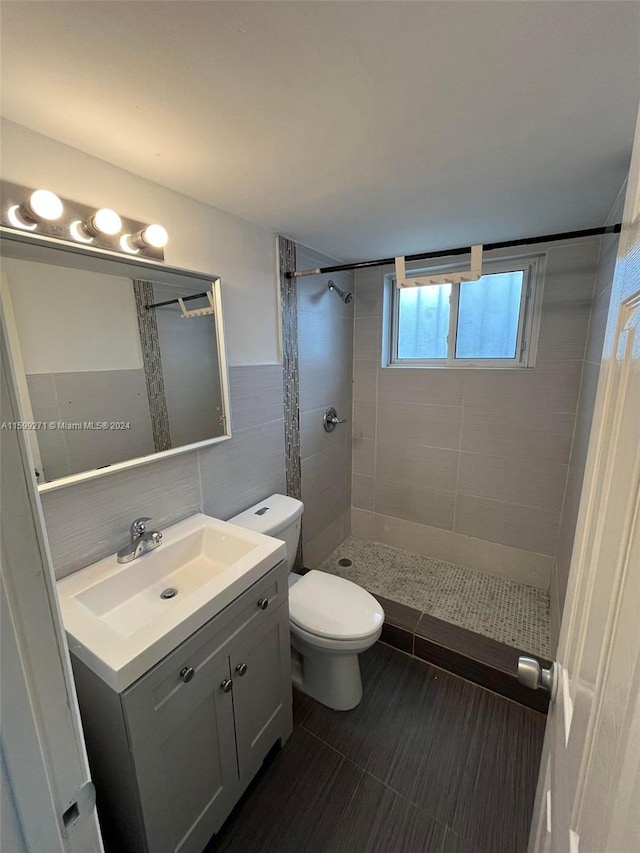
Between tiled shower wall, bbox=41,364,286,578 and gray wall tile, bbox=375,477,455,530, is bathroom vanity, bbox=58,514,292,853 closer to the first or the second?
tiled shower wall, bbox=41,364,286,578

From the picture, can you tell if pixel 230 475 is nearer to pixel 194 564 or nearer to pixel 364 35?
pixel 194 564

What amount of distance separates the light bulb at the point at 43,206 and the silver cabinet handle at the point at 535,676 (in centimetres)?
159

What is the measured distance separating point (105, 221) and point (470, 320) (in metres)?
2.07

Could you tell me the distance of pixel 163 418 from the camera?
4.44 ft

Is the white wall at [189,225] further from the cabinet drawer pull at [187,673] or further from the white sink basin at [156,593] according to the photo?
the cabinet drawer pull at [187,673]

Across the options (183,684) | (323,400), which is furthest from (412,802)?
(323,400)

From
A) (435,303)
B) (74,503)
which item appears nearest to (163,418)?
(74,503)

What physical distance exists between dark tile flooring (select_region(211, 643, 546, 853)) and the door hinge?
105 centimetres

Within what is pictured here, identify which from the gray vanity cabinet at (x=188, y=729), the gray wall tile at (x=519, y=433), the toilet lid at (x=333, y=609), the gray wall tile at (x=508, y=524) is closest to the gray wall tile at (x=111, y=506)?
the gray vanity cabinet at (x=188, y=729)

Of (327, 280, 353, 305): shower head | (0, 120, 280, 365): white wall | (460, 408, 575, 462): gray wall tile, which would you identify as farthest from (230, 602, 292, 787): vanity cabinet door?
(327, 280, 353, 305): shower head

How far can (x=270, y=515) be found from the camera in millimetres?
1675

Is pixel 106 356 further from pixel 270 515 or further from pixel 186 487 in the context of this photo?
pixel 270 515

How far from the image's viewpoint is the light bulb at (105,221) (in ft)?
3.46

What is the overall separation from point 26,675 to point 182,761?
87 cm
